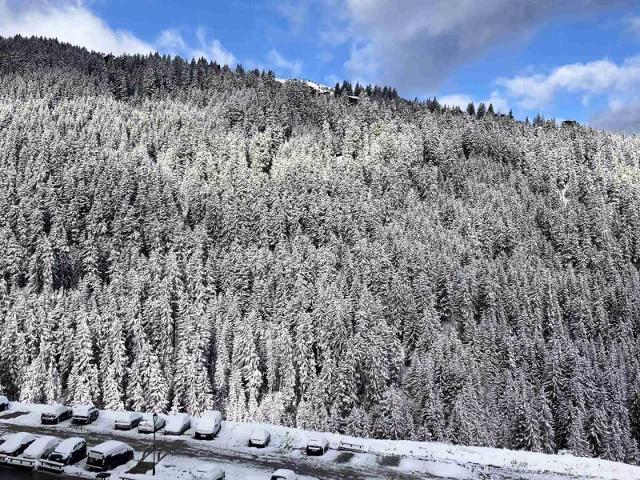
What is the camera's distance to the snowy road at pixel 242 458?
28.7 metres

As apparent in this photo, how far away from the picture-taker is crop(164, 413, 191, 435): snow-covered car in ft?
109

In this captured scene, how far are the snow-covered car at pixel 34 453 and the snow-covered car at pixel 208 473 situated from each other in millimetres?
8819

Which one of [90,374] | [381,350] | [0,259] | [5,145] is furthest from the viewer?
[5,145]

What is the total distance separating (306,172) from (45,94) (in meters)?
103

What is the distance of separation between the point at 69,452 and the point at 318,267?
88.4 m

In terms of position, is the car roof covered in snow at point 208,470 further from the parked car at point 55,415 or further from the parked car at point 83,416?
the parked car at point 55,415

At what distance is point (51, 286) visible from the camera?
96875 millimetres

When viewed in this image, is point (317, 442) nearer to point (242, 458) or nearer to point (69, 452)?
point (242, 458)

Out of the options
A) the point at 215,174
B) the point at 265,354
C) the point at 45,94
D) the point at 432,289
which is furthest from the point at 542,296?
the point at 45,94

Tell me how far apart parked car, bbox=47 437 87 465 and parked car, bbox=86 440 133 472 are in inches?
46.4

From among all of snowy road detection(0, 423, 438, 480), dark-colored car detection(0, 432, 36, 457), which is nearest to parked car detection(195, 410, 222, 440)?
snowy road detection(0, 423, 438, 480)

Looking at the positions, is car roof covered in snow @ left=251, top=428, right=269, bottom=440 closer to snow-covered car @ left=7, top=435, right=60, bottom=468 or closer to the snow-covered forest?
snow-covered car @ left=7, top=435, right=60, bottom=468

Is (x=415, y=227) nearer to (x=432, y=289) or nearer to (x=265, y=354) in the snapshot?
(x=432, y=289)

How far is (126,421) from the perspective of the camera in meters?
34.1
